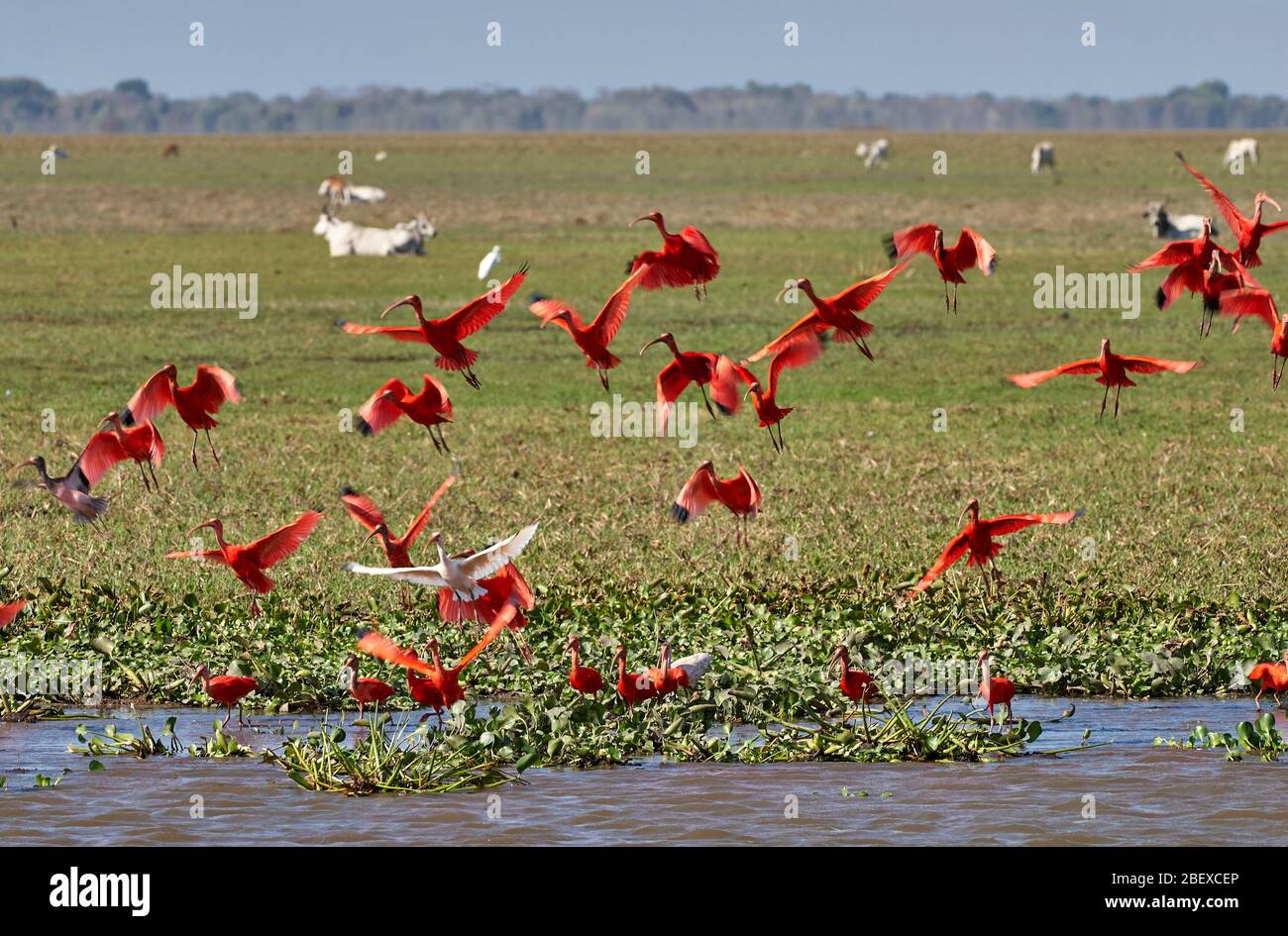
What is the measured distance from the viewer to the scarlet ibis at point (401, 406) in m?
9.78

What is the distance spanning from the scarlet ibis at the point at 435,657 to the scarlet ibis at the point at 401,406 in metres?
1.20

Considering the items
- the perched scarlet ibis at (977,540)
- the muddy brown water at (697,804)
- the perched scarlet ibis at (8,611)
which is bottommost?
the muddy brown water at (697,804)

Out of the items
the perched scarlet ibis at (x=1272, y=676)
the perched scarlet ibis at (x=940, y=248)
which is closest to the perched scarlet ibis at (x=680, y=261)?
the perched scarlet ibis at (x=940, y=248)

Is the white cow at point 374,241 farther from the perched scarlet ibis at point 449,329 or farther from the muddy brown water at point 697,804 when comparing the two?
the muddy brown water at point 697,804

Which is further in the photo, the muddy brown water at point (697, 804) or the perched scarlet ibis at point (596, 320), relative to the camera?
the perched scarlet ibis at point (596, 320)

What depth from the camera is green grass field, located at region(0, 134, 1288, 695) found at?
11180 mm

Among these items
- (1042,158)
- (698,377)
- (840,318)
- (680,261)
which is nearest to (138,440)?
(698,377)

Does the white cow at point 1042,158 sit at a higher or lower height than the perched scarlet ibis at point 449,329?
higher

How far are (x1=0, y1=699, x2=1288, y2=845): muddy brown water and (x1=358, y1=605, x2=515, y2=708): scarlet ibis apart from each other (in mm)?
534

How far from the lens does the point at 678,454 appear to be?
16266 millimetres

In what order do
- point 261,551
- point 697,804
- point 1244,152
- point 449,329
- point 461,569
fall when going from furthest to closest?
point 1244,152, point 261,551, point 449,329, point 461,569, point 697,804

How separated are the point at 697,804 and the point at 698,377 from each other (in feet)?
7.04

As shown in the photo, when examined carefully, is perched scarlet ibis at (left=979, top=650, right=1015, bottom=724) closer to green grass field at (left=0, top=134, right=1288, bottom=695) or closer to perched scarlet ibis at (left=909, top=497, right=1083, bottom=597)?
perched scarlet ibis at (left=909, top=497, right=1083, bottom=597)

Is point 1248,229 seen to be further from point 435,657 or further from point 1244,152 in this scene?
point 1244,152
